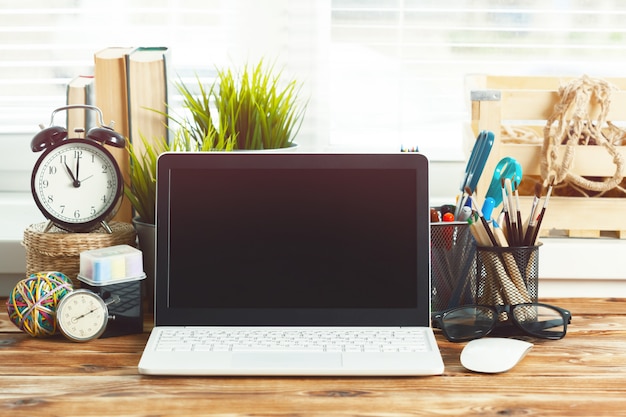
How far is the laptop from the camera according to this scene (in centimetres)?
110

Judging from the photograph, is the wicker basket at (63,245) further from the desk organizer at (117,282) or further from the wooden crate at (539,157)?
the wooden crate at (539,157)

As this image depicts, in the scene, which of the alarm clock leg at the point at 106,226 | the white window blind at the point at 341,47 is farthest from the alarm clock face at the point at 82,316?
the white window blind at the point at 341,47

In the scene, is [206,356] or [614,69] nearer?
[206,356]

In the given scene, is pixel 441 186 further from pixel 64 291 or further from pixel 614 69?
pixel 64 291

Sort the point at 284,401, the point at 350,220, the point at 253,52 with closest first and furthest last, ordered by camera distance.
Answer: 1. the point at 284,401
2. the point at 350,220
3. the point at 253,52

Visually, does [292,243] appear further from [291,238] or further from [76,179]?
[76,179]

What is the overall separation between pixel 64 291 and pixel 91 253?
66 millimetres

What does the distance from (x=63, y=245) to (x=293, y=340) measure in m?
0.39

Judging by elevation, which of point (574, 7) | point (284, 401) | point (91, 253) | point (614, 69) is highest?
point (574, 7)

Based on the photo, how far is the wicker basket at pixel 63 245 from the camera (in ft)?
3.86

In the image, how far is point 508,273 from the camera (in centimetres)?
116

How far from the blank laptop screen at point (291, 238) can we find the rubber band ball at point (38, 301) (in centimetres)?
16

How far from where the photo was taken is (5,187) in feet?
5.62

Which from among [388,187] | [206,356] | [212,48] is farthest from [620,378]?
[212,48]
